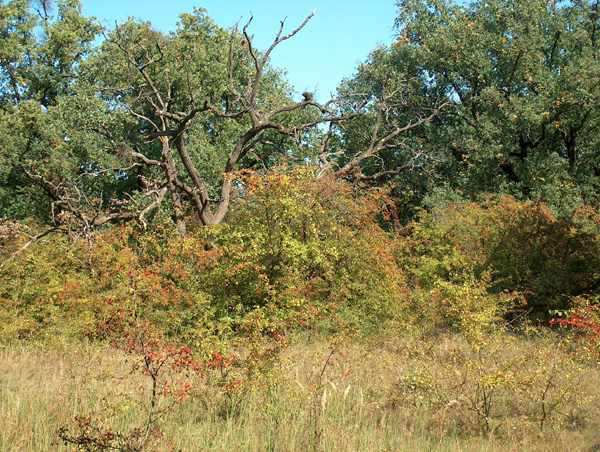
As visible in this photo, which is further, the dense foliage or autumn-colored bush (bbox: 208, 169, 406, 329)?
autumn-colored bush (bbox: 208, 169, 406, 329)

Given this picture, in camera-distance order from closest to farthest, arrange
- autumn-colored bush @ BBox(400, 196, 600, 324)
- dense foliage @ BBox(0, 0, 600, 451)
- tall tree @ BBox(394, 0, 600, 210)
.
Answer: dense foliage @ BBox(0, 0, 600, 451) < autumn-colored bush @ BBox(400, 196, 600, 324) < tall tree @ BBox(394, 0, 600, 210)

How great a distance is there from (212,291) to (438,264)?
5685 mm

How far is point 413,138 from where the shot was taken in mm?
22812

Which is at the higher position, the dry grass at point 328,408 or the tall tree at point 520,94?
the tall tree at point 520,94

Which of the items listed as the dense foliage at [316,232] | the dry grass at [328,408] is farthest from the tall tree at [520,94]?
the dry grass at [328,408]

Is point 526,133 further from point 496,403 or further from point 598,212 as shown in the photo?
point 496,403

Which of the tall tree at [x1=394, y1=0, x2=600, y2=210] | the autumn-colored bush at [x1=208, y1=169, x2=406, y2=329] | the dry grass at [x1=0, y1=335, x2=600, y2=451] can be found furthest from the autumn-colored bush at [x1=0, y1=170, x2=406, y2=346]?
the tall tree at [x1=394, y1=0, x2=600, y2=210]

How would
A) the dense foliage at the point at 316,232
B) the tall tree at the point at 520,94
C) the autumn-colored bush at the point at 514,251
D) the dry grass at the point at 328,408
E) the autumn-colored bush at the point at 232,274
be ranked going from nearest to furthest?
the dry grass at the point at 328,408 → the dense foliage at the point at 316,232 → the autumn-colored bush at the point at 232,274 → the autumn-colored bush at the point at 514,251 → the tall tree at the point at 520,94

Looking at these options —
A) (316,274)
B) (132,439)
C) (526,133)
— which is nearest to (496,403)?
(132,439)

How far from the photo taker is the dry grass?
6242 millimetres

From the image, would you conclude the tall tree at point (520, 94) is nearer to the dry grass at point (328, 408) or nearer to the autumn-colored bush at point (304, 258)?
the autumn-colored bush at point (304, 258)

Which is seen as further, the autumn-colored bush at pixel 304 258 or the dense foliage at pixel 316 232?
the autumn-colored bush at pixel 304 258

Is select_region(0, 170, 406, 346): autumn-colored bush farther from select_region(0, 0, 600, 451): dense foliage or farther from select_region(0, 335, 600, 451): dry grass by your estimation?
select_region(0, 335, 600, 451): dry grass

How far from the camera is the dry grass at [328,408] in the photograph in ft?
20.5
